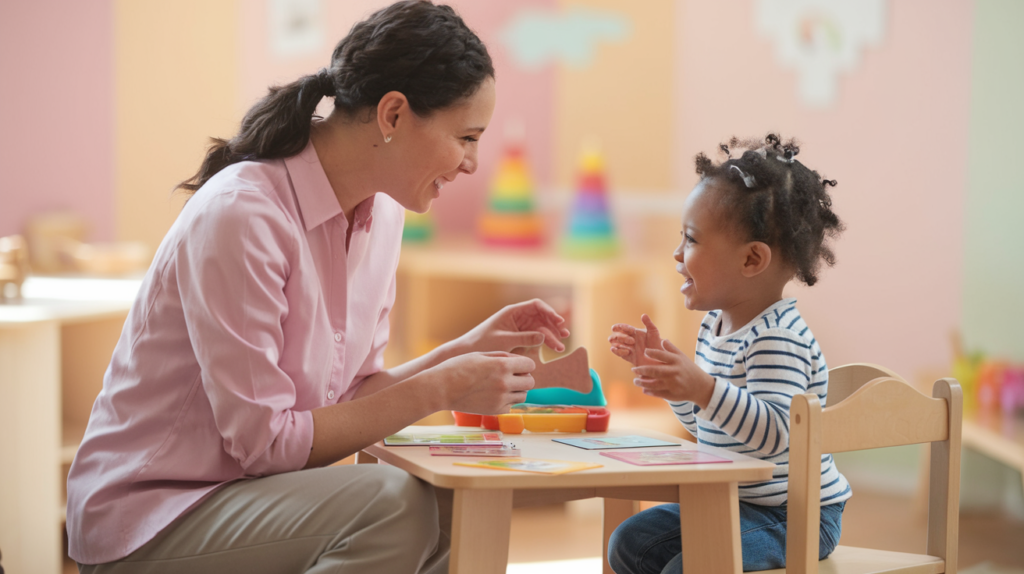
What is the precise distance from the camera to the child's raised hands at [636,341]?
54.9 inches

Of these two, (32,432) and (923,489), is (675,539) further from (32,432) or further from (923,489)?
(923,489)

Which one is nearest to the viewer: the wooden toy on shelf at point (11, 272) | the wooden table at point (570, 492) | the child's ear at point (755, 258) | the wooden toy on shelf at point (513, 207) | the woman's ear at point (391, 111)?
the wooden table at point (570, 492)

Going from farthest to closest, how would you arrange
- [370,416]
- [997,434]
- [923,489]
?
[923,489], [997,434], [370,416]

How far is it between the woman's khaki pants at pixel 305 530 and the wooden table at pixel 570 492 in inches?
2.2

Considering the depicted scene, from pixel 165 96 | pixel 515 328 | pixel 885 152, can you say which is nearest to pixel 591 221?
pixel 885 152

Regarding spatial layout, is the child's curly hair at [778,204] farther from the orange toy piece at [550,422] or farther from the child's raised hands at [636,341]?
the orange toy piece at [550,422]

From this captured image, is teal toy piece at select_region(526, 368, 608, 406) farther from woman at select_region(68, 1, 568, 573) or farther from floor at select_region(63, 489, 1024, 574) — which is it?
floor at select_region(63, 489, 1024, 574)

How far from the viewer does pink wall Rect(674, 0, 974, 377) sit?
2975 mm

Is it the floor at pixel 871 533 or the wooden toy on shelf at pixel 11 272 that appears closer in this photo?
the wooden toy on shelf at pixel 11 272

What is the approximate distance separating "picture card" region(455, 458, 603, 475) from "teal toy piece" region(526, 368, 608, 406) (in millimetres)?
339

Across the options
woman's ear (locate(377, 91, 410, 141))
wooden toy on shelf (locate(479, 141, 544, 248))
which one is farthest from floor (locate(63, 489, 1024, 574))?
woman's ear (locate(377, 91, 410, 141))

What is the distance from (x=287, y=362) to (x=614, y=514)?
62 centimetres

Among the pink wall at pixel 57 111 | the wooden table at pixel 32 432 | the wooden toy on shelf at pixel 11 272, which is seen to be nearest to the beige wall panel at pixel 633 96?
the pink wall at pixel 57 111

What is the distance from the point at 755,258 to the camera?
1520mm
